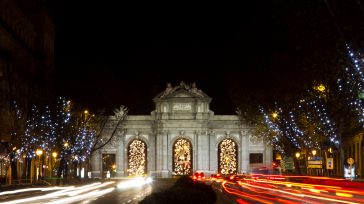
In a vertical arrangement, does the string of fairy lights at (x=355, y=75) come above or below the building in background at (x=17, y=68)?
below

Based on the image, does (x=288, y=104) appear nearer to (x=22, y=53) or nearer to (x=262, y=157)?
(x=22, y=53)

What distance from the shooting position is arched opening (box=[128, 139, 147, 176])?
137 m

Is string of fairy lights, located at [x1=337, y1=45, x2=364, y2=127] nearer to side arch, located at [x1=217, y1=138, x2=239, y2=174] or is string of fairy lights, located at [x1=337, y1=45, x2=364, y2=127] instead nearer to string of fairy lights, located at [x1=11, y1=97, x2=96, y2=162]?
string of fairy lights, located at [x1=11, y1=97, x2=96, y2=162]

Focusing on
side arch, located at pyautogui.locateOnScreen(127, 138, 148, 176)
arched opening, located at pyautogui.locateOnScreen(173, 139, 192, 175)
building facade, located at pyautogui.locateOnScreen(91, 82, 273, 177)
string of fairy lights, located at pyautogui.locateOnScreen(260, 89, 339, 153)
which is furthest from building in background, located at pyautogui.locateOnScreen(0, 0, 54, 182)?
arched opening, located at pyautogui.locateOnScreen(173, 139, 192, 175)

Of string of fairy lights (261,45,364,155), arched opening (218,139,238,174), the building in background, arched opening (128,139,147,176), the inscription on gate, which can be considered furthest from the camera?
the inscription on gate

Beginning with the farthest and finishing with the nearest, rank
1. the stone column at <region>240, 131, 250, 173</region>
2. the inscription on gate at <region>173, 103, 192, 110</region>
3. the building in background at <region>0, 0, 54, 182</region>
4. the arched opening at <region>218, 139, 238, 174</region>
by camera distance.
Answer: the inscription on gate at <region>173, 103, 192, 110</region> < the arched opening at <region>218, 139, 238, 174</region> < the stone column at <region>240, 131, 250, 173</region> < the building in background at <region>0, 0, 54, 182</region>

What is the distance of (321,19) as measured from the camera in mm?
37062

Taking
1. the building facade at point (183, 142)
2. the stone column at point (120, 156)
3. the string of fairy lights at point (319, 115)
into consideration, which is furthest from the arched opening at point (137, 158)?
the string of fairy lights at point (319, 115)

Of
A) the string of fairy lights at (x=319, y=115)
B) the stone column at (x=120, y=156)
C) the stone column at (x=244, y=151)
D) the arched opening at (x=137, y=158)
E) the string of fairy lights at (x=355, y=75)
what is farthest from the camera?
the arched opening at (x=137, y=158)

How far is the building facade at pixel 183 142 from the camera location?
136 meters

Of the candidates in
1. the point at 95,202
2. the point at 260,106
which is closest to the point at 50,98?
the point at 260,106

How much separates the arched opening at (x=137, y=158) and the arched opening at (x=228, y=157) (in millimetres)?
13092

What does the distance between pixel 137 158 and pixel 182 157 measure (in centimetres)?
785

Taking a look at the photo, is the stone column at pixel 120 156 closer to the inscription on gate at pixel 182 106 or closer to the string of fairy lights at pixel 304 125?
the inscription on gate at pixel 182 106
